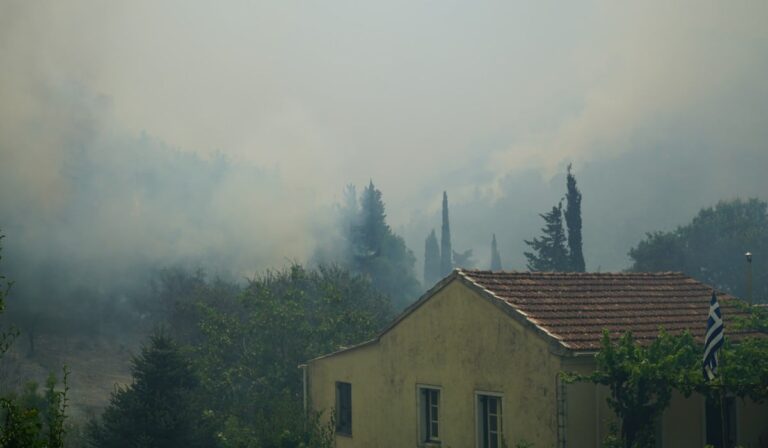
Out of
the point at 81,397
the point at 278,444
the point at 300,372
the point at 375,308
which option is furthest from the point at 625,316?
the point at 81,397

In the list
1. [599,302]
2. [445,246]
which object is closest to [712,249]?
[445,246]

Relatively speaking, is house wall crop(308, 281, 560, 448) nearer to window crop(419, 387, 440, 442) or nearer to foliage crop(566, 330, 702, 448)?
window crop(419, 387, 440, 442)

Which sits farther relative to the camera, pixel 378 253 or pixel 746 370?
pixel 378 253

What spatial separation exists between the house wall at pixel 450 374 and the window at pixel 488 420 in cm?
18

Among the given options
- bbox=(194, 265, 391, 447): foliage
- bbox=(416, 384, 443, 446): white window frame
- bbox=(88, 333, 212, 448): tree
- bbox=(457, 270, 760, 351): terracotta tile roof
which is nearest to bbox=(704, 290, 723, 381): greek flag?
bbox=(457, 270, 760, 351): terracotta tile roof

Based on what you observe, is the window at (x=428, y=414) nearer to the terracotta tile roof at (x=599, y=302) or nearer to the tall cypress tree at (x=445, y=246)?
the terracotta tile roof at (x=599, y=302)

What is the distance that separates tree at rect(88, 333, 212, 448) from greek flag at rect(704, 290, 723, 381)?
1347cm

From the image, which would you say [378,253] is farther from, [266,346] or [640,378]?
[640,378]

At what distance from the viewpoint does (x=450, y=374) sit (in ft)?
68.7

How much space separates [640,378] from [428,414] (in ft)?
21.9

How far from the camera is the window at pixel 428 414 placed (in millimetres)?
21719

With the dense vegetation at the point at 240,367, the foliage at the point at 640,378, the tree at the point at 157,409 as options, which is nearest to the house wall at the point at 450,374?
the foliage at the point at 640,378

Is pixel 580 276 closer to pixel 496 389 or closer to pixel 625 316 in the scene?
pixel 625 316

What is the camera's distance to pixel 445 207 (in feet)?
424
